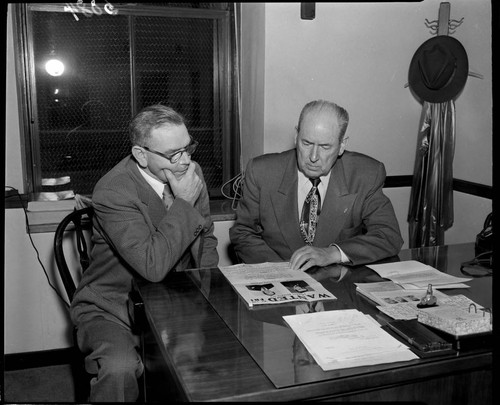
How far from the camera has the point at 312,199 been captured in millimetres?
2268

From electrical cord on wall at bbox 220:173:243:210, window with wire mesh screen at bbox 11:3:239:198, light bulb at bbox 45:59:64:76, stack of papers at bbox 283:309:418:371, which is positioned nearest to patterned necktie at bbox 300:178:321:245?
stack of papers at bbox 283:309:418:371

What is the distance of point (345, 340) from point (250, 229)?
108 cm

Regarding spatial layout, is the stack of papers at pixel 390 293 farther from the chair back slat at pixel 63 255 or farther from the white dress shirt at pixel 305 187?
the chair back slat at pixel 63 255

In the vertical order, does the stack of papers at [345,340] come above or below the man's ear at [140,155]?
below

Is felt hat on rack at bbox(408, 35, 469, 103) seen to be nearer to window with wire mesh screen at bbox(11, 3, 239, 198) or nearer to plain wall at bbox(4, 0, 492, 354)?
plain wall at bbox(4, 0, 492, 354)

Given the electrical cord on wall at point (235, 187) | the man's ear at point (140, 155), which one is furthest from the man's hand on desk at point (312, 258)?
the electrical cord on wall at point (235, 187)

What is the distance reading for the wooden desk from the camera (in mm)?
1113

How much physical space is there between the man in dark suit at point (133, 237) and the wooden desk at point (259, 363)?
0.47ft

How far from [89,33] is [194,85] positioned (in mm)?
655

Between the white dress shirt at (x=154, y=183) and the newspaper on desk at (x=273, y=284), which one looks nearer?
the newspaper on desk at (x=273, y=284)

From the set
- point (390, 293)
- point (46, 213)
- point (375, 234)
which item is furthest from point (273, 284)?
point (46, 213)

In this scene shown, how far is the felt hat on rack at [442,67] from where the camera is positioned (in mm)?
3088

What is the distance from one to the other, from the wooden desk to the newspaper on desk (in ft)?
0.12

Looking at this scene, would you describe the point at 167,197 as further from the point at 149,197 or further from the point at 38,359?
the point at 38,359
